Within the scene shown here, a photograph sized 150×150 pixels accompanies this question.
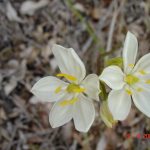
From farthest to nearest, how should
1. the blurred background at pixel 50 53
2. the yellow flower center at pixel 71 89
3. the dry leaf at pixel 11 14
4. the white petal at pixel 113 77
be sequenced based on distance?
the dry leaf at pixel 11 14 → the blurred background at pixel 50 53 → the yellow flower center at pixel 71 89 → the white petal at pixel 113 77

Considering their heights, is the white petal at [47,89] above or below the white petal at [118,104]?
above

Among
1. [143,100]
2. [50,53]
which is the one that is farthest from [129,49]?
[50,53]

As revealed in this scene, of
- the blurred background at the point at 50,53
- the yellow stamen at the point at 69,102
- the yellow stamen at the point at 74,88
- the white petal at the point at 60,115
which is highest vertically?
the yellow stamen at the point at 74,88

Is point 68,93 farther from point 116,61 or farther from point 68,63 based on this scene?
point 116,61

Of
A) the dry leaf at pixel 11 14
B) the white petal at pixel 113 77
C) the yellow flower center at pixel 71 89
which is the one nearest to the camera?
the white petal at pixel 113 77

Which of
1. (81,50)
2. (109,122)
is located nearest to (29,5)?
(81,50)

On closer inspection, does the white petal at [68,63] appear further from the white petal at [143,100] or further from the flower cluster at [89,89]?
the white petal at [143,100]

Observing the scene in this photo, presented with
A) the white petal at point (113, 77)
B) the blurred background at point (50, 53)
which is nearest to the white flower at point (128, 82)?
the white petal at point (113, 77)

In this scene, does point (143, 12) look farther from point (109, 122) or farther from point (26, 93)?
point (109, 122)
